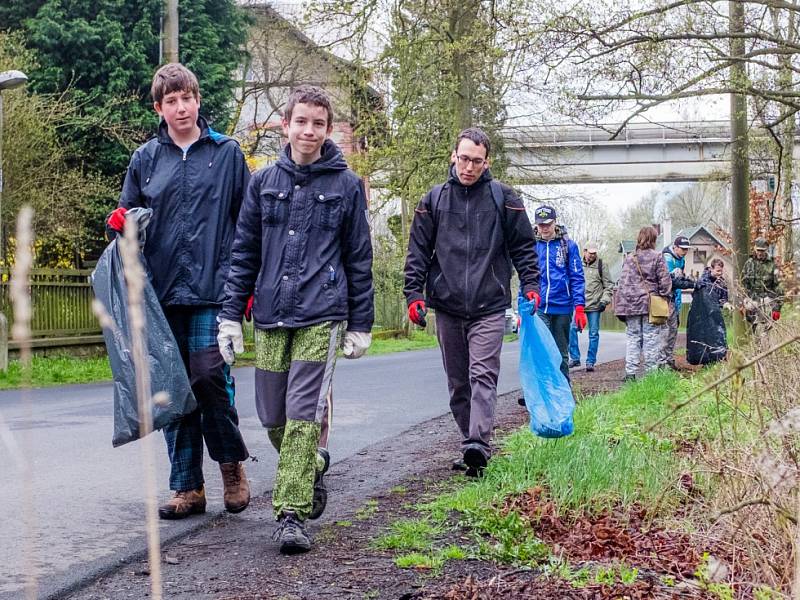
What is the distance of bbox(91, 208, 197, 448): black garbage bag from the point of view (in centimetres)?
475

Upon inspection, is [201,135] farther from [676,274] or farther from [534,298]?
[676,274]

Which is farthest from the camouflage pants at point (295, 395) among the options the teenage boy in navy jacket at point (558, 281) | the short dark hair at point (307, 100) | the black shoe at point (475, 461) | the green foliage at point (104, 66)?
the green foliage at point (104, 66)

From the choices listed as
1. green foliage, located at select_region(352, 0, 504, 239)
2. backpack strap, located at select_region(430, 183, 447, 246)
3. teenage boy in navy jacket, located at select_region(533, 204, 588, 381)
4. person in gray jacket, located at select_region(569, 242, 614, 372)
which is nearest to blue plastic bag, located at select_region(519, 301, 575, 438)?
backpack strap, located at select_region(430, 183, 447, 246)

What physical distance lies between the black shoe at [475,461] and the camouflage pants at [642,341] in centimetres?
715

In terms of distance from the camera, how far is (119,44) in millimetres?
21172

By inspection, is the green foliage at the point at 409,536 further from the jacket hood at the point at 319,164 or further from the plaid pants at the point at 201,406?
the jacket hood at the point at 319,164

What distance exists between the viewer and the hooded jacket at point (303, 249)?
187 inches

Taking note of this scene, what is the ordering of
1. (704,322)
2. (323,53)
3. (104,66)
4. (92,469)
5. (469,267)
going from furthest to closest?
(323,53) < (104,66) < (704,322) < (92,469) < (469,267)

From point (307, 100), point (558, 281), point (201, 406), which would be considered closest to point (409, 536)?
point (201, 406)

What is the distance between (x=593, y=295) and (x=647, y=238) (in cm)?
353

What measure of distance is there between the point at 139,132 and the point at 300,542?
18.1 metres

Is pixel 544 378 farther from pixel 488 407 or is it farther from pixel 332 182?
pixel 332 182

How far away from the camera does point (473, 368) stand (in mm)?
6434

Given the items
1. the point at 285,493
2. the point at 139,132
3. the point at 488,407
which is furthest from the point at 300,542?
the point at 139,132
